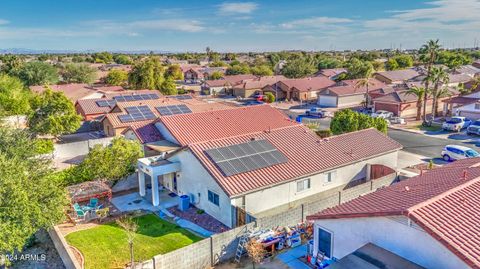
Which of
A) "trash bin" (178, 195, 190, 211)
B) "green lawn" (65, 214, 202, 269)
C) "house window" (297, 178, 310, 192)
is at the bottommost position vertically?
"green lawn" (65, 214, 202, 269)

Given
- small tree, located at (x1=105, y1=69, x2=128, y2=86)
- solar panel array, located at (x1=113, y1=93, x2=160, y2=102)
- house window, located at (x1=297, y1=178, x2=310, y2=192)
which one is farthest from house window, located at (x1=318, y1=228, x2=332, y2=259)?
small tree, located at (x1=105, y1=69, x2=128, y2=86)

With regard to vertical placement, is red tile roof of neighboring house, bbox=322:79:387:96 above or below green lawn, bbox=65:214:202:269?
above

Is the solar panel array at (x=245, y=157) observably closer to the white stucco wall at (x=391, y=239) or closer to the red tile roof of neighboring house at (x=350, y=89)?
the white stucco wall at (x=391, y=239)

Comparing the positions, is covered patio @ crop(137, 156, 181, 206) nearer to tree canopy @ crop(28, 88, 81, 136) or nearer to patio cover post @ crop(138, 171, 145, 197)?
patio cover post @ crop(138, 171, 145, 197)

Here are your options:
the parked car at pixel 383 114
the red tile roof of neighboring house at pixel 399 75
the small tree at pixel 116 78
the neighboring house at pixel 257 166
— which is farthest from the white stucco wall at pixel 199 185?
the red tile roof of neighboring house at pixel 399 75

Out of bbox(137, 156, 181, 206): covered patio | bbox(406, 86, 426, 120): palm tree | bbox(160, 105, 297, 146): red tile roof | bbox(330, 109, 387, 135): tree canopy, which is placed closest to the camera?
bbox(137, 156, 181, 206): covered patio

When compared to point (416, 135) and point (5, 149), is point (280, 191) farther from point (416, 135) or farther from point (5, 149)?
point (416, 135)
